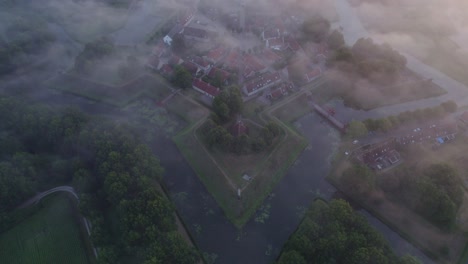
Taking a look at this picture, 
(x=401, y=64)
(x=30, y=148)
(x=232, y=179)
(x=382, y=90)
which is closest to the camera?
(x=232, y=179)

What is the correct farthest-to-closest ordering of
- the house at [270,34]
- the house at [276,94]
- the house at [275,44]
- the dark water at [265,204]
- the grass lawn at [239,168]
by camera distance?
the house at [270,34] → the house at [275,44] → the house at [276,94] → the grass lawn at [239,168] → the dark water at [265,204]

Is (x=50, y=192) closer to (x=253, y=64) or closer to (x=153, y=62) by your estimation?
(x=153, y=62)

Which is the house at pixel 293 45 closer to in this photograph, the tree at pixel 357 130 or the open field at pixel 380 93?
the open field at pixel 380 93

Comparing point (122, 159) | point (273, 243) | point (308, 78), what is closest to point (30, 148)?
point (122, 159)

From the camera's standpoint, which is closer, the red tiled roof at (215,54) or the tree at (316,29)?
the red tiled roof at (215,54)

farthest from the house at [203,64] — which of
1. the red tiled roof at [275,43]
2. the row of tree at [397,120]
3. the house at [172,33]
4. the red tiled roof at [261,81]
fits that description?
the row of tree at [397,120]

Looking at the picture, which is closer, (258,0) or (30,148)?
(30,148)

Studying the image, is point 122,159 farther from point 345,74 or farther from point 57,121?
point 345,74
